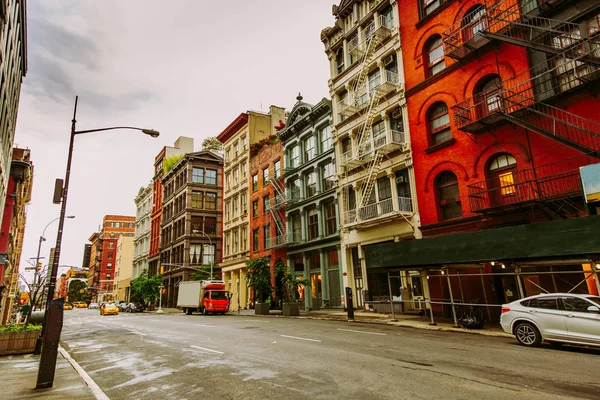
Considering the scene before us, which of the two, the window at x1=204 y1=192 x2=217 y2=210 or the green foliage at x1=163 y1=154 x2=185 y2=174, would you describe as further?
the green foliage at x1=163 y1=154 x2=185 y2=174

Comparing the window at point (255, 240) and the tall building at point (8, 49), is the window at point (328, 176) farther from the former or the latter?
the tall building at point (8, 49)

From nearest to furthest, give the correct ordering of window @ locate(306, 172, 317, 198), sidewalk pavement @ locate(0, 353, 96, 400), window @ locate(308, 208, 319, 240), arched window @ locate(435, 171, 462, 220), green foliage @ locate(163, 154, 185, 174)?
sidewalk pavement @ locate(0, 353, 96, 400), arched window @ locate(435, 171, 462, 220), window @ locate(308, 208, 319, 240), window @ locate(306, 172, 317, 198), green foliage @ locate(163, 154, 185, 174)

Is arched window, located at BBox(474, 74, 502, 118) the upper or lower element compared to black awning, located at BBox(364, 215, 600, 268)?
upper

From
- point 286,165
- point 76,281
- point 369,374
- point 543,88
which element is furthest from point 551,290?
point 76,281

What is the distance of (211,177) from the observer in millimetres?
61281

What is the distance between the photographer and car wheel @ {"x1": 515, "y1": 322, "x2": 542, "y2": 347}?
1124 centimetres

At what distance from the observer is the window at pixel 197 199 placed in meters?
58.4

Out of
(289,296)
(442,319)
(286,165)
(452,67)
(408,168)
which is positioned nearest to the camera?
(442,319)

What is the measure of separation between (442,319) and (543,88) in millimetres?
12140

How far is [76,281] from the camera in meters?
129

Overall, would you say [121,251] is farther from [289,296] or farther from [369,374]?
[369,374]

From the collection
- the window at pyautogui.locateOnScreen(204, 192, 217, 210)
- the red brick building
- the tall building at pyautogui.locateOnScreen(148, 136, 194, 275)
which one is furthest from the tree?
the red brick building

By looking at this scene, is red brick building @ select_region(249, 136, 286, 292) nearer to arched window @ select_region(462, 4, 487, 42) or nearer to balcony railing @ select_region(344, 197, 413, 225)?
balcony railing @ select_region(344, 197, 413, 225)

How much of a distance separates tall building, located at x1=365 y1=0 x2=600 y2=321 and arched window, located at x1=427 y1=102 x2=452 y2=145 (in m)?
0.07
